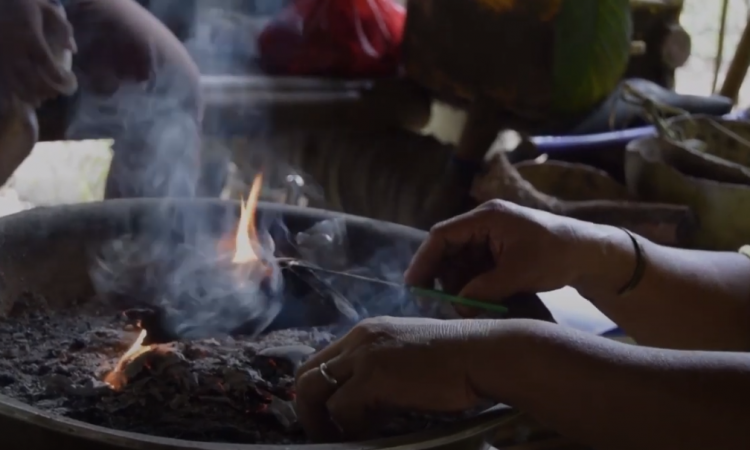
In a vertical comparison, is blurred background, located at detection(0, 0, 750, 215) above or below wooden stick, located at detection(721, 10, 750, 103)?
below

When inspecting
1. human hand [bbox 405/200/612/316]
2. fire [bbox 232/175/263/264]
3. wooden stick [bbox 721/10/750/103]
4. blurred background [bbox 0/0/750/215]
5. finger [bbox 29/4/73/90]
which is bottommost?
blurred background [bbox 0/0/750/215]

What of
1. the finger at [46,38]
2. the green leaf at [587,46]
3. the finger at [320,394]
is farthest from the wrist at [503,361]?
the green leaf at [587,46]

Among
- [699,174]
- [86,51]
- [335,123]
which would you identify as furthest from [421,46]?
[86,51]

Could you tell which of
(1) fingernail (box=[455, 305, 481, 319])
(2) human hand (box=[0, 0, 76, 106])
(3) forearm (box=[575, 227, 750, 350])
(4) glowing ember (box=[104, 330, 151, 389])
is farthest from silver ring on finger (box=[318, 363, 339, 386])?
A: (2) human hand (box=[0, 0, 76, 106])

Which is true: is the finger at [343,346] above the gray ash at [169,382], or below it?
above

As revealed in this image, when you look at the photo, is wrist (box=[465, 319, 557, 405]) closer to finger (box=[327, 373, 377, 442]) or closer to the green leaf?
finger (box=[327, 373, 377, 442])

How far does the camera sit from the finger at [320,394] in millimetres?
728

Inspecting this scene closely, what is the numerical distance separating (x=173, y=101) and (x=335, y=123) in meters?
0.66

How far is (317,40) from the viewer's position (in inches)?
88.6

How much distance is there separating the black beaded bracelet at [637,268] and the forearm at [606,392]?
0.30 metres

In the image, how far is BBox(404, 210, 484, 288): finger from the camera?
3.32 ft

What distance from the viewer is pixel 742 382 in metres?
0.80

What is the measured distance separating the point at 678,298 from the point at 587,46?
3.50ft

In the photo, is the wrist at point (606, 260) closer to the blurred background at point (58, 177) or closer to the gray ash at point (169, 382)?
the gray ash at point (169, 382)
